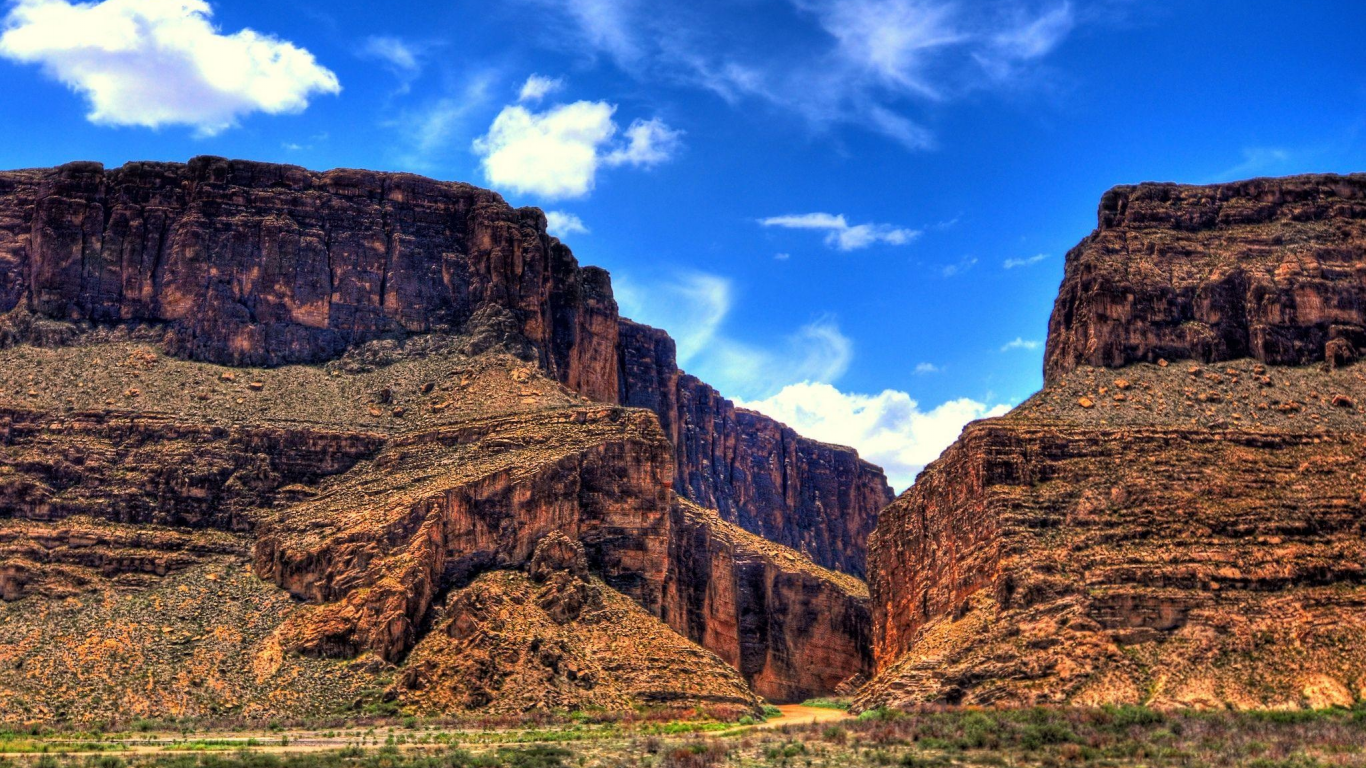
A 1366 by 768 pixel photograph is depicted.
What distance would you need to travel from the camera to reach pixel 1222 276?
361 ft

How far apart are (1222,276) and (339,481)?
2161 inches

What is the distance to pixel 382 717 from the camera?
82.8 metres

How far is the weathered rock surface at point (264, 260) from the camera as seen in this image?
393 ft

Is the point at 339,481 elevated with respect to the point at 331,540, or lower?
elevated

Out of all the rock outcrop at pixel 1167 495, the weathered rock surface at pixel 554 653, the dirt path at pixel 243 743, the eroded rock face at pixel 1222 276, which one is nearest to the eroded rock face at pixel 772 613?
the rock outcrop at pixel 1167 495

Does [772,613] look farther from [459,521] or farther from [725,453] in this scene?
[725,453]

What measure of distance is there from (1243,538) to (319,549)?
155 ft

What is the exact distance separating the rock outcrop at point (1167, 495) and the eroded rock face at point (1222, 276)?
136 millimetres

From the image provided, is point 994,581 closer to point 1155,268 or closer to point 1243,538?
point 1243,538

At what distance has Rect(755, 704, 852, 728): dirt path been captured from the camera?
8566 centimetres

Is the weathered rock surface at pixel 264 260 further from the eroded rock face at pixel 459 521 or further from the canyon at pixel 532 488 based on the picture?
the eroded rock face at pixel 459 521

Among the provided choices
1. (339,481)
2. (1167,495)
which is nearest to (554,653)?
(339,481)

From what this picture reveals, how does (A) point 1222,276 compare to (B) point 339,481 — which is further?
(A) point 1222,276

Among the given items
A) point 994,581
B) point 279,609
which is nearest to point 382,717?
point 279,609
